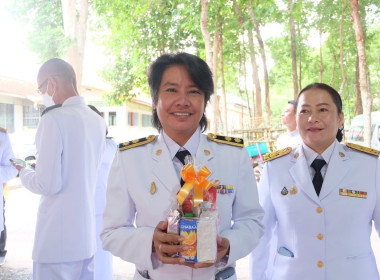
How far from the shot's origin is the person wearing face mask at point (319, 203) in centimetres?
161

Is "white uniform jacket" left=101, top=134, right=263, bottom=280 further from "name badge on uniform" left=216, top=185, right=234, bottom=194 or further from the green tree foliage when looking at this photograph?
the green tree foliage

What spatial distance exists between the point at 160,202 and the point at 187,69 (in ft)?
1.56

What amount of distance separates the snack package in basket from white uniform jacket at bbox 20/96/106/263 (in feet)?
3.90

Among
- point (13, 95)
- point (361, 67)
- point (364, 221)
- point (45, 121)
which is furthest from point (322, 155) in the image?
point (13, 95)

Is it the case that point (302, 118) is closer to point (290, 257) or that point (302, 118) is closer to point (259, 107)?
point (290, 257)

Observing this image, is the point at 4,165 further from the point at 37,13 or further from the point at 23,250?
the point at 37,13

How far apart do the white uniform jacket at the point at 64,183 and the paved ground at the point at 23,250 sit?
1662 millimetres

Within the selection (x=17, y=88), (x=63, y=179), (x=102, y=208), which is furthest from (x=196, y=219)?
(x=17, y=88)

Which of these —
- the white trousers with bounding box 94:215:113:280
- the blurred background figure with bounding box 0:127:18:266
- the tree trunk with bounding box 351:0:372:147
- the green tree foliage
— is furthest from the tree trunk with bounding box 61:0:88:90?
the tree trunk with bounding box 351:0:372:147

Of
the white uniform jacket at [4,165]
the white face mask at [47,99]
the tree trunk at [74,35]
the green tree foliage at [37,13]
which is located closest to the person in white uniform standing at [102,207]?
the white face mask at [47,99]

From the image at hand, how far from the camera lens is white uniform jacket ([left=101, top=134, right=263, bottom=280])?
1258mm

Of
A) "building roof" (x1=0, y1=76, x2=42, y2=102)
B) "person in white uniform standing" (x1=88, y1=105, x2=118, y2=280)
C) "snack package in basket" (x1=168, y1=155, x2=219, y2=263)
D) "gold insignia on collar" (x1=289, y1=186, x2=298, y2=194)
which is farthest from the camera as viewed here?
"building roof" (x1=0, y1=76, x2=42, y2=102)

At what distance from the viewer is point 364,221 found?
5.41 ft

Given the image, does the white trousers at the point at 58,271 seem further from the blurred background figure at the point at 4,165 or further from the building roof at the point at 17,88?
the building roof at the point at 17,88
